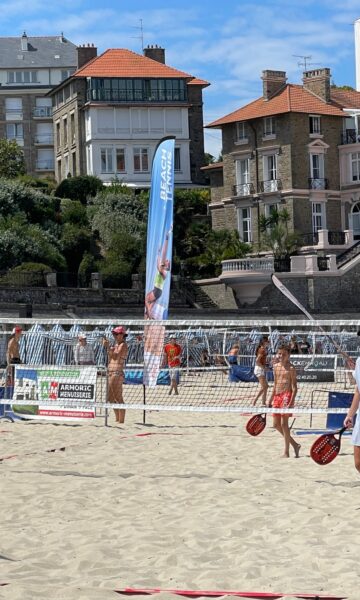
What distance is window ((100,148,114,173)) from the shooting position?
8031 centimetres

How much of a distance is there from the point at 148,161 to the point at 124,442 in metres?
63.4

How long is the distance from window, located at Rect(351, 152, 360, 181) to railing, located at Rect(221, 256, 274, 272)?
10.4m

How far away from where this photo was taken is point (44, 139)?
10219cm

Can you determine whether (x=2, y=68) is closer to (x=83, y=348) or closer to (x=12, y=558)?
(x=83, y=348)

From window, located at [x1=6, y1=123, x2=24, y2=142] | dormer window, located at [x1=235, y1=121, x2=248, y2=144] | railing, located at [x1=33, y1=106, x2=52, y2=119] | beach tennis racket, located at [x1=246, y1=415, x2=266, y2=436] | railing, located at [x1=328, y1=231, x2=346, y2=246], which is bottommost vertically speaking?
beach tennis racket, located at [x1=246, y1=415, x2=266, y2=436]

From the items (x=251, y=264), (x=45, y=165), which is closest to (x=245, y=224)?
(x=251, y=264)

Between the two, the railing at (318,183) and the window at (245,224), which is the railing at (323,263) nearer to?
the railing at (318,183)

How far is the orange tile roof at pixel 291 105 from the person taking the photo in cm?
6819

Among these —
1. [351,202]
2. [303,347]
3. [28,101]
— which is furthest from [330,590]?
[28,101]

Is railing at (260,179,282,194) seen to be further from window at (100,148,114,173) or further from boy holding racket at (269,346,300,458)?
boy holding racket at (269,346,300,458)

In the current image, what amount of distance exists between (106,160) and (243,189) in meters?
13.0

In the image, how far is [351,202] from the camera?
6962 cm

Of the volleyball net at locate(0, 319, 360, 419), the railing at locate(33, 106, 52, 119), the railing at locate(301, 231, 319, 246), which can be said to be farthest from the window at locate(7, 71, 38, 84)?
the volleyball net at locate(0, 319, 360, 419)

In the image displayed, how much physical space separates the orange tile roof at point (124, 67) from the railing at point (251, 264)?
2371 centimetres
